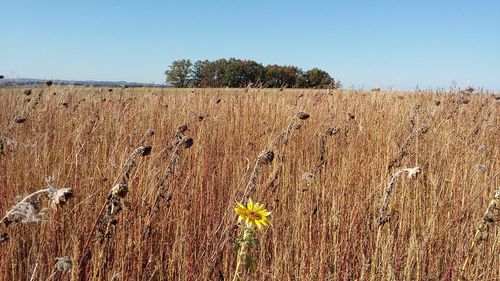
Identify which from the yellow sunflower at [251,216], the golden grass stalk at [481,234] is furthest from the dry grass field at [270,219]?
the yellow sunflower at [251,216]

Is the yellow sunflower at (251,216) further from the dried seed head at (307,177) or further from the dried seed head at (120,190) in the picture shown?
the dried seed head at (307,177)

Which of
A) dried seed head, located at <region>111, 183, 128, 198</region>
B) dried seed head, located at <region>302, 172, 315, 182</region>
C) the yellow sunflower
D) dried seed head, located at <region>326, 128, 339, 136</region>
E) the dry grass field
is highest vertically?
dried seed head, located at <region>326, 128, 339, 136</region>

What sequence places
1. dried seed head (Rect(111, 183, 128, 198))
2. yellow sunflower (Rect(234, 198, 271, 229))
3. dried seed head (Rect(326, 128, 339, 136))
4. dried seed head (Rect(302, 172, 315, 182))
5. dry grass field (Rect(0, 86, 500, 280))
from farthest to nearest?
dried seed head (Rect(326, 128, 339, 136)), dried seed head (Rect(302, 172, 315, 182)), dry grass field (Rect(0, 86, 500, 280)), yellow sunflower (Rect(234, 198, 271, 229)), dried seed head (Rect(111, 183, 128, 198))

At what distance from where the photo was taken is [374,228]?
193 centimetres

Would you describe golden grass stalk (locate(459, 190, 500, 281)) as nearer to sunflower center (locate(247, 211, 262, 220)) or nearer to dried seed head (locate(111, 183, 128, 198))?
sunflower center (locate(247, 211, 262, 220))

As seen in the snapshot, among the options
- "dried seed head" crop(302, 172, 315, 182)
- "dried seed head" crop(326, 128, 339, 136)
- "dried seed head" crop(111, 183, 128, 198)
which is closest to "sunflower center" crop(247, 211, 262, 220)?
"dried seed head" crop(111, 183, 128, 198)

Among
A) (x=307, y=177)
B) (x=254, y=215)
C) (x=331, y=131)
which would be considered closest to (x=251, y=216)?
(x=254, y=215)

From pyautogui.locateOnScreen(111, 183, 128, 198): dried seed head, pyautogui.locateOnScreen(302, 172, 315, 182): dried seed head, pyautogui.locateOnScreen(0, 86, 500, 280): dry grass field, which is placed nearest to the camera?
pyautogui.locateOnScreen(111, 183, 128, 198): dried seed head

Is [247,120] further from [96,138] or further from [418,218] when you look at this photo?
[418,218]

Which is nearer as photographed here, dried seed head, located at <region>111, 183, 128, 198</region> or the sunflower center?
dried seed head, located at <region>111, 183, 128, 198</region>

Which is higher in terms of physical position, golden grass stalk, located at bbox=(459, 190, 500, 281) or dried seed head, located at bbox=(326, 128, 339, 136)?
dried seed head, located at bbox=(326, 128, 339, 136)

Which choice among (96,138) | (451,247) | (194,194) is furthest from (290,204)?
(96,138)

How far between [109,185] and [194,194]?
50cm

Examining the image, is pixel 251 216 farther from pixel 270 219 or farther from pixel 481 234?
pixel 481 234
